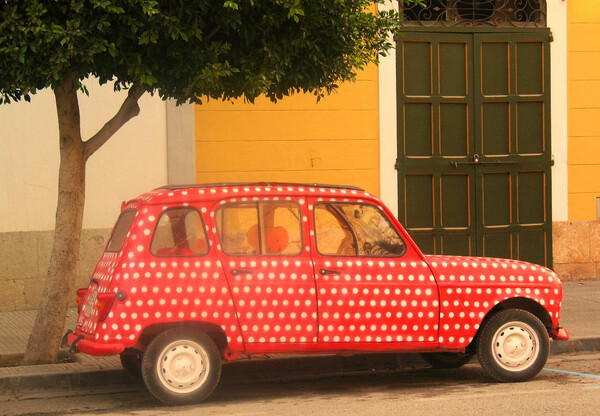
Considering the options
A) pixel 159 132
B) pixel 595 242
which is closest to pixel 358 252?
pixel 159 132

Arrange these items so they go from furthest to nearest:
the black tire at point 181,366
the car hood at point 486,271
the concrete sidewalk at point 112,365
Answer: the concrete sidewalk at point 112,365 → the car hood at point 486,271 → the black tire at point 181,366

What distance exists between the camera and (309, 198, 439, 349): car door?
7191 mm

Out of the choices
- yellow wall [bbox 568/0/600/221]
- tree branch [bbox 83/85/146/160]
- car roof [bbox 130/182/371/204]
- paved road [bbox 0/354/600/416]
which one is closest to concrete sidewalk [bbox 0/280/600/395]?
paved road [bbox 0/354/600/416]

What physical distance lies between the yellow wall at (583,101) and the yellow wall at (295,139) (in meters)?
2.96

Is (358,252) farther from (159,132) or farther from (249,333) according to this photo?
(159,132)

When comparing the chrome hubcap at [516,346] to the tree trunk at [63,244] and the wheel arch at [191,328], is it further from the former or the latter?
the tree trunk at [63,244]

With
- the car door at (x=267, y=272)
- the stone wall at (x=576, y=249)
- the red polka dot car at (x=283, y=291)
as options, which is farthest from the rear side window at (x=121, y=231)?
the stone wall at (x=576, y=249)

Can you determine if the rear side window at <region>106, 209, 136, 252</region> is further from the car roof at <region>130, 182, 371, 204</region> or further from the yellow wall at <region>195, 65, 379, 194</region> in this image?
the yellow wall at <region>195, 65, 379, 194</region>

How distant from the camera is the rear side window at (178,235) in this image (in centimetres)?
700

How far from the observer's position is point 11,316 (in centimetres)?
1137

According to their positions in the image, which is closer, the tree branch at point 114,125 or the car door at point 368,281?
the car door at point 368,281

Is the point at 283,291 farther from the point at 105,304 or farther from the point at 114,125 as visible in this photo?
the point at 114,125

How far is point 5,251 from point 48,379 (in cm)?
432

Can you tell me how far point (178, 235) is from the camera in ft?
23.2
